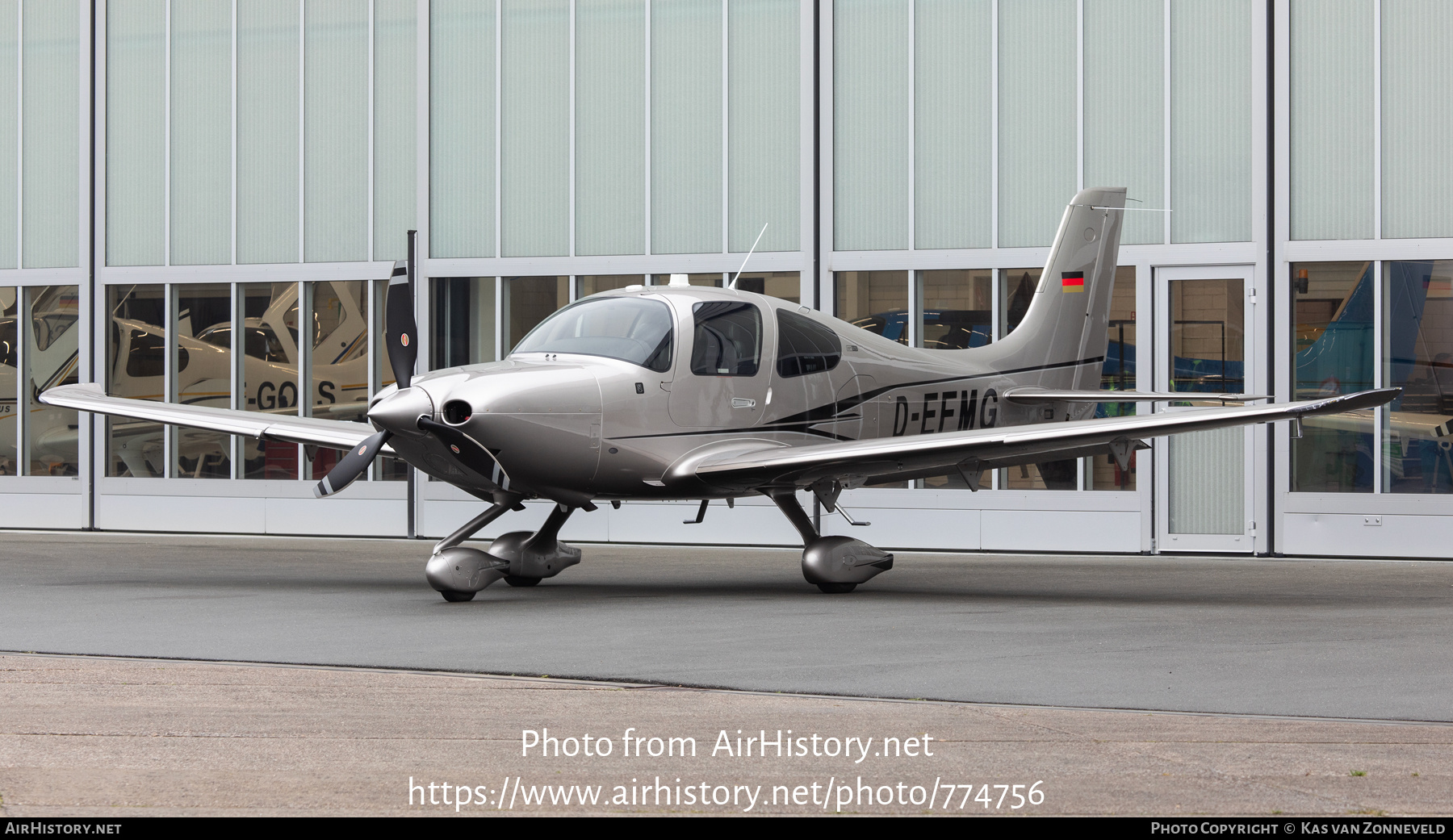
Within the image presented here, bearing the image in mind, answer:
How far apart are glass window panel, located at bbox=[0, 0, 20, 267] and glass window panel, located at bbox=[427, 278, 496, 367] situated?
20.3 ft

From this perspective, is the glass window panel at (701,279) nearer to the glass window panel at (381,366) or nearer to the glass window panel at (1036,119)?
the glass window panel at (381,366)

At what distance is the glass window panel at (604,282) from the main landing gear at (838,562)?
669 cm

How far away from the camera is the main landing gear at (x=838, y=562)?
11.7 meters

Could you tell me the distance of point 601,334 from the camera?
11.4 m

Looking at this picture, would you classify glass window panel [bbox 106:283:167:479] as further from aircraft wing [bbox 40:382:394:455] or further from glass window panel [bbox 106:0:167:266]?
aircraft wing [bbox 40:382:394:455]

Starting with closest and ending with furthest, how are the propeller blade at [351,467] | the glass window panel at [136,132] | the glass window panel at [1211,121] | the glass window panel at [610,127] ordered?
the propeller blade at [351,467] < the glass window panel at [1211,121] < the glass window panel at [610,127] < the glass window panel at [136,132]

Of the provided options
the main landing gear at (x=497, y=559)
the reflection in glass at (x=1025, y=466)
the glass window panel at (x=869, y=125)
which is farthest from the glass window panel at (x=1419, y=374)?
the main landing gear at (x=497, y=559)

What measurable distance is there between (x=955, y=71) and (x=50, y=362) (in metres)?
12.6

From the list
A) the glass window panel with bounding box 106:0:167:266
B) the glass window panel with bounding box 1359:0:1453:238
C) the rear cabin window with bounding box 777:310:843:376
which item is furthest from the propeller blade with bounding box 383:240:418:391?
the glass window panel with bounding box 1359:0:1453:238

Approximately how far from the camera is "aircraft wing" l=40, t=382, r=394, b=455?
1302 centimetres

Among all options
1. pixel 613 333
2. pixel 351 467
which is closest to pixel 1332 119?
pixel 613 333

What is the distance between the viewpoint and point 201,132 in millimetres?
19672

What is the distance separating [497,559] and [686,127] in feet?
26.5
